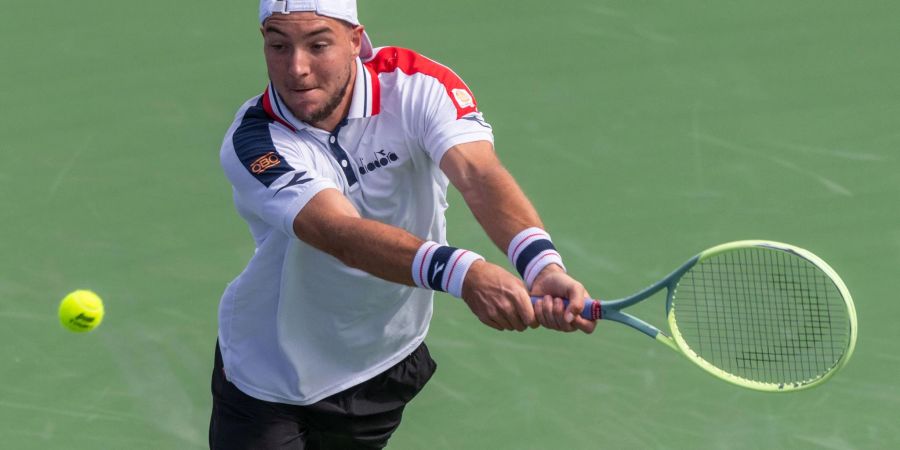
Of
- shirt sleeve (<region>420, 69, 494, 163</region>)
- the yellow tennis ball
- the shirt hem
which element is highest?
shirt sleeve (<region>420, 69, 494, 163</region>)

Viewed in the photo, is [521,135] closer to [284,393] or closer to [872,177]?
[872,177]

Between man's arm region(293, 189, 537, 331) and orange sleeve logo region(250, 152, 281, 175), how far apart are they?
0.22 meters

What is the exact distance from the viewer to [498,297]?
5.42 meters

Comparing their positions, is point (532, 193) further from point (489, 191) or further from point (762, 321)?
point (489, 191)

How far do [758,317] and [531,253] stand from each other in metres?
1.58

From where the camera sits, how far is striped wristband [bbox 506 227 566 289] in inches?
224

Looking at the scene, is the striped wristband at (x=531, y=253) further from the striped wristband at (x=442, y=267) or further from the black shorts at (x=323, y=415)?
the black shorts at (x=323, y=415)

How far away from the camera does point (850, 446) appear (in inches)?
286

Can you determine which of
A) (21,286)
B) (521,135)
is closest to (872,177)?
(521,135)

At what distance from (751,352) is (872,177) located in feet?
8.98

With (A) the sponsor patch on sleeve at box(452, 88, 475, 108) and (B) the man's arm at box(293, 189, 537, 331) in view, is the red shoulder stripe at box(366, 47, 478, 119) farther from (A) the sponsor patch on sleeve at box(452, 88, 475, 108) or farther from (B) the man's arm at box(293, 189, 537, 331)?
(B) the man's arm at box(293, 189, 537, 331)

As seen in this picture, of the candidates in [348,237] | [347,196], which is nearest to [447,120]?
[347,196]

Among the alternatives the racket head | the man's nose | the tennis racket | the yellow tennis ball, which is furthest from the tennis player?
the yellow tennis ball

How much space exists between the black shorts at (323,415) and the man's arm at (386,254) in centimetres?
87
